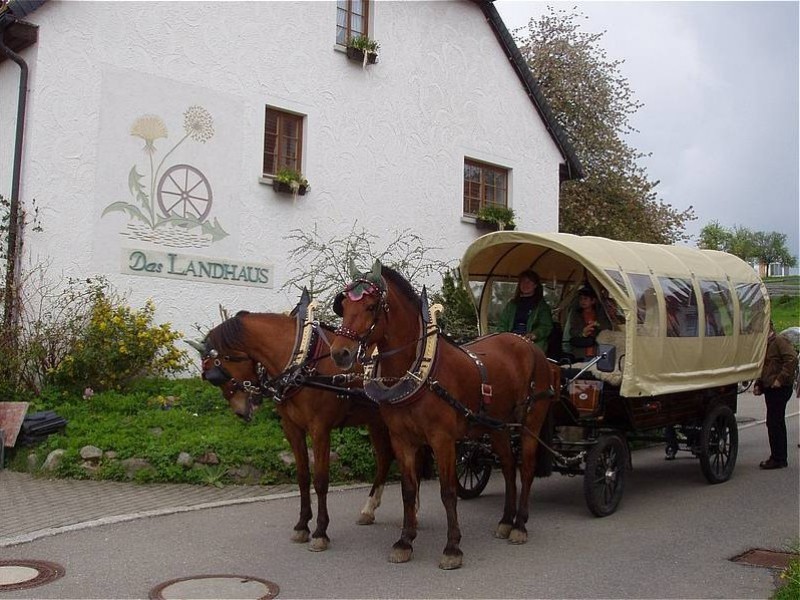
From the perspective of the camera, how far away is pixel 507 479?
7.05 metres

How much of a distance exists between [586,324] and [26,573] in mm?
5787

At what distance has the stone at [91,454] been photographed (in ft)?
28.8

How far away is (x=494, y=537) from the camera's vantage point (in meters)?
6.91

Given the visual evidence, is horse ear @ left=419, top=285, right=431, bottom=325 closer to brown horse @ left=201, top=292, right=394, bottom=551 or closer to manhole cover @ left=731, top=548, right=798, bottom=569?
brown horse @ left=201, top=292, right=394, bottom=551

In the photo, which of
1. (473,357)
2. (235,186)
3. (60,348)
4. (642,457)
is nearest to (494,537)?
(473,357)

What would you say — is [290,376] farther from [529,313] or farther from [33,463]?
[33,463]

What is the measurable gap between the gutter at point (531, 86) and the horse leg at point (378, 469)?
1221 centimetres

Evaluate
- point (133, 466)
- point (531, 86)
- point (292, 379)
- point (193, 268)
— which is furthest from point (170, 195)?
point (531, 86)

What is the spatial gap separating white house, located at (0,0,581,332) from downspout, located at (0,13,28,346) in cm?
3

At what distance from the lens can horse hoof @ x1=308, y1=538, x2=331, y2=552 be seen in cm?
633

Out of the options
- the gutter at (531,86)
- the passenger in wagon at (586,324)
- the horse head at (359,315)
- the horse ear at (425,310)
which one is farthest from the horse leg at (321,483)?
the gutter at (531,86)

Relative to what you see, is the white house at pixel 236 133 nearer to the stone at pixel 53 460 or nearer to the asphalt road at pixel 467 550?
A: the stone at pixel 53 460

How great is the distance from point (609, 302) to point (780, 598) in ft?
12.9

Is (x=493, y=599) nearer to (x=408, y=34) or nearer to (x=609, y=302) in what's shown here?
(x=609, y=302)
